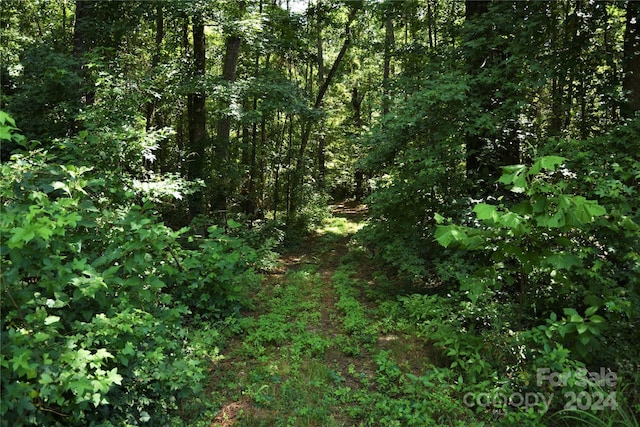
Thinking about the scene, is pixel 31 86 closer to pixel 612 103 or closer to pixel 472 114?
pixel 472 114

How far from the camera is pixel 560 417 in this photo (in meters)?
3.06

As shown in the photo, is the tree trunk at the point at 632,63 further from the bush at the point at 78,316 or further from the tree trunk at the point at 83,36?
the tree trunk at the point at 83,36

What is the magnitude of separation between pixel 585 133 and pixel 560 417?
467 cm

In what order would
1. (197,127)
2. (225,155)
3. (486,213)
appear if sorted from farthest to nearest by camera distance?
(225,155)
(197,127)
(486,213)

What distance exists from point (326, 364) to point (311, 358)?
0.66 ft

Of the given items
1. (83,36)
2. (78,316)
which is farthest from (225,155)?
(78,316)

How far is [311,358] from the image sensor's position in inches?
180

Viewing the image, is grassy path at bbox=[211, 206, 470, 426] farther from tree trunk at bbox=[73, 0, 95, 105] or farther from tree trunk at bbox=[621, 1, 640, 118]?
tree trunk at bbox=[73, 0, 95, 105]

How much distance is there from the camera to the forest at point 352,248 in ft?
9.20

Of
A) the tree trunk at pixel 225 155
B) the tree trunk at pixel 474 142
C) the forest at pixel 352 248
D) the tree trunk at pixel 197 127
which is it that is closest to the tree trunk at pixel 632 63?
the forest at pixel 352 248

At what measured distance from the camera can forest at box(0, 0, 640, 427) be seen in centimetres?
280

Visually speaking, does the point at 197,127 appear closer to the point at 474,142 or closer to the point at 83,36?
the point at 83,36

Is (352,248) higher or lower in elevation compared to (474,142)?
lower

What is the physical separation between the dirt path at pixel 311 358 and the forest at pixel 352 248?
32 millimetres
